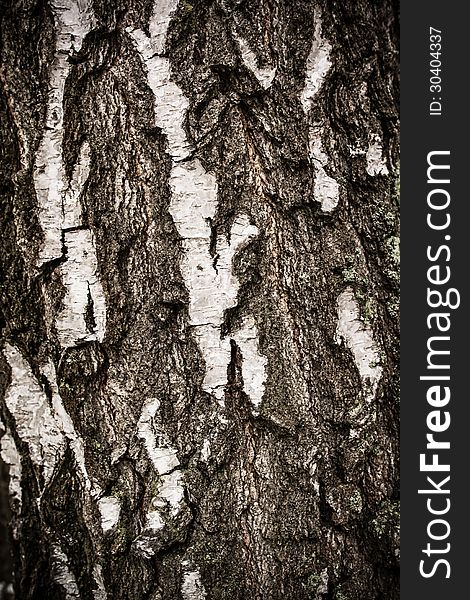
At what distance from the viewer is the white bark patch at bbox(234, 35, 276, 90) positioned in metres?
0.97

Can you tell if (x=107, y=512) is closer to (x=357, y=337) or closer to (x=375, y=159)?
(x=357, y=337)

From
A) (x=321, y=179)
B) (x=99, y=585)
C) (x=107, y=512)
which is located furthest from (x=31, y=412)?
(x=321, y=179)

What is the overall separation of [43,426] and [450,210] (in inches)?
29.6

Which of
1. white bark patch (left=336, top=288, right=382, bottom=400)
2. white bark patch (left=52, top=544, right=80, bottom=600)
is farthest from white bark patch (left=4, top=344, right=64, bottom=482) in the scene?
white bark patch (left=336, top=288, right=382, bottom=400)

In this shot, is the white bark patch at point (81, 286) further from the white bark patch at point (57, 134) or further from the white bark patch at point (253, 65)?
the white bark patch at point (253, 65)

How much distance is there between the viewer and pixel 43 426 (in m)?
0.99

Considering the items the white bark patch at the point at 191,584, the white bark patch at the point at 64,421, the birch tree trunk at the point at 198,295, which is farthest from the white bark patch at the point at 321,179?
the white bark patch at the point at 191,584

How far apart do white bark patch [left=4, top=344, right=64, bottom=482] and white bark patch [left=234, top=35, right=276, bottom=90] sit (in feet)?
1.88

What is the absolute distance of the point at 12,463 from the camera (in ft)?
3.24

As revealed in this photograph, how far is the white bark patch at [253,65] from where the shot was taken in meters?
0.97

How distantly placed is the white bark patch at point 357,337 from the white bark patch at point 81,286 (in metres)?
0.38

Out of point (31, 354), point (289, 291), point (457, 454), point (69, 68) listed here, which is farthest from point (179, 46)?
point (457, 454)

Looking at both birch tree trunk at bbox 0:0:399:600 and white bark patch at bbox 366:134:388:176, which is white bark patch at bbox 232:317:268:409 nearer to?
birch tree trunk at bbox 0:0:399:600

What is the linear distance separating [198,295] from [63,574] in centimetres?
50
